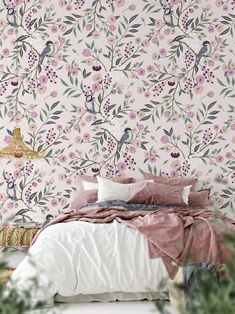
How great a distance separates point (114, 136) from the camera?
5.14 m

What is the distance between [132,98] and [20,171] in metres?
1.25

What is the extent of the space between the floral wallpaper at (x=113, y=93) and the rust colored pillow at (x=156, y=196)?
0.57 meters

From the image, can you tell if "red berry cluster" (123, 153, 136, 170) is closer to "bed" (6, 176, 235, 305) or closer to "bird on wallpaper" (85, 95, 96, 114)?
"bird on wallpaper" (85, 95, 96, 114)

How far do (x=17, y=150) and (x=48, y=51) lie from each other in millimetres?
973

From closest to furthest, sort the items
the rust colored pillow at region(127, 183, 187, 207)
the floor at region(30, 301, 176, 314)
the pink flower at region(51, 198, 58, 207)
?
the floor at region(30, 301, 176, 314)
the rust colored pillow at region(127, 183, 187, 207)
the pink flower at region(51, 198, 58, 207)

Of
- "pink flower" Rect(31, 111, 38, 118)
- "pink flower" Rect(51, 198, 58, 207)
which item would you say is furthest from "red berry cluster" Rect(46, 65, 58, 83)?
"pink flower" Rect(51, 198, 58, 207)

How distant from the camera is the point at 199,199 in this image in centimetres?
487

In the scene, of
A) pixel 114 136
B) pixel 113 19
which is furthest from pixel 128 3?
pixel 114 136

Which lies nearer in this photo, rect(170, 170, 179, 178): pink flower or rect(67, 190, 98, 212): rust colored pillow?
rect(67, 190, 98, 212): rust colored pillow

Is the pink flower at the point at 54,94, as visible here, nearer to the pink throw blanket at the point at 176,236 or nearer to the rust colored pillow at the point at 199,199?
the rust colored pillow at the point at 199,199

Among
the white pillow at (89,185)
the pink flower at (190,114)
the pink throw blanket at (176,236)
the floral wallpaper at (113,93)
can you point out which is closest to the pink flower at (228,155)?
the floral wallpaper at (113,93)

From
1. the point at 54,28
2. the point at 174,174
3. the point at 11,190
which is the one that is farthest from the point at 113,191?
the point at 54,28

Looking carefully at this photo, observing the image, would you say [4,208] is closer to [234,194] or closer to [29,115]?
[29,115]

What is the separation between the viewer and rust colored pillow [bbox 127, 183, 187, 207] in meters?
4.50
